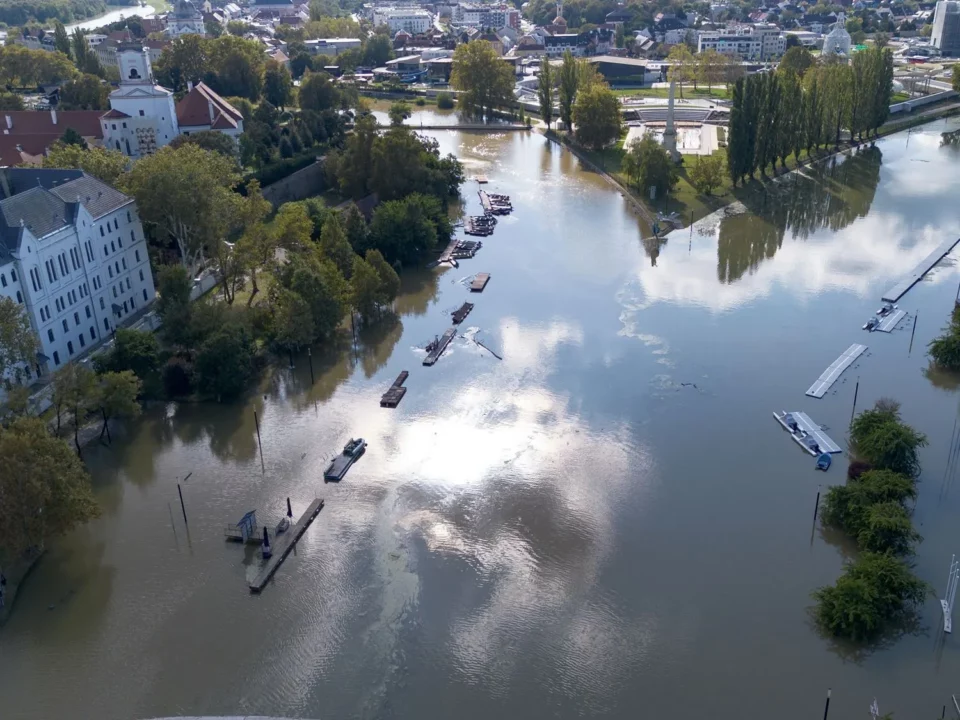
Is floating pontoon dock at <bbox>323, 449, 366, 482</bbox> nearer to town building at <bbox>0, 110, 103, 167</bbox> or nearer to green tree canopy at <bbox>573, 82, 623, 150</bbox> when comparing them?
town building at <bbox>0, 110, 103, 167</bbox>

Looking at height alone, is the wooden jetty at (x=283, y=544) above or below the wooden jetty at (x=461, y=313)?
below

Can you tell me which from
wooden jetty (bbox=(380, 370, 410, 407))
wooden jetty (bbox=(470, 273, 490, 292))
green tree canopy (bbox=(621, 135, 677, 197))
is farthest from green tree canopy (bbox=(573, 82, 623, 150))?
wooden jetty (bbox=(380, 370, 410, 407))

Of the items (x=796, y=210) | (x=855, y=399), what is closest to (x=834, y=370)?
(x=855, y=399)

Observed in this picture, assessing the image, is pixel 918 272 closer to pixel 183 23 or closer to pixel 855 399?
pixel 855 399

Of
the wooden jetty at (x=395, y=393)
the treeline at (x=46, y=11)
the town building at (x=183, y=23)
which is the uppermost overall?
the treeline at (x=46, y=11)

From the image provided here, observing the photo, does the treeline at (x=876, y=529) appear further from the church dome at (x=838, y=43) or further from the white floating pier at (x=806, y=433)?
the church dome at (x=838, y=43)

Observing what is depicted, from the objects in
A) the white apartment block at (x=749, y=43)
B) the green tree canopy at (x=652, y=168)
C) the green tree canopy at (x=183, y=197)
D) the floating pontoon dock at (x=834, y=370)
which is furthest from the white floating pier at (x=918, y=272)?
the white apartment block at (x=749, y=43)
